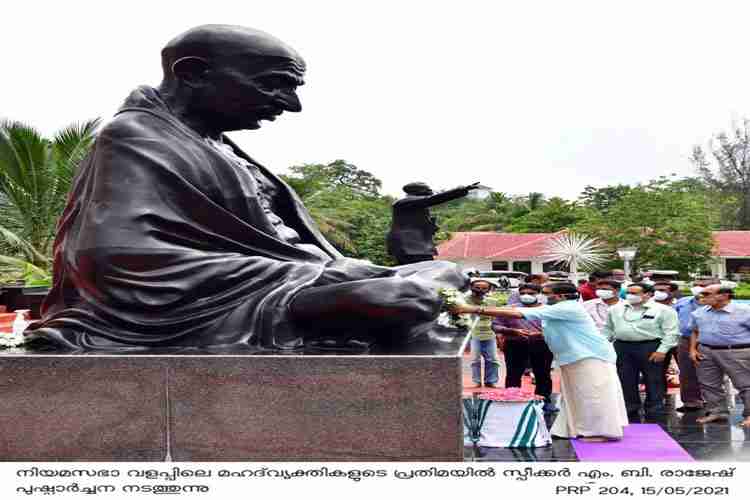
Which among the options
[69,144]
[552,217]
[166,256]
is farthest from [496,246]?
Result: [166,256]

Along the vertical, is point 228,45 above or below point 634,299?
above

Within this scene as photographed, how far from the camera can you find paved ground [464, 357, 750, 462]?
18.7 ft

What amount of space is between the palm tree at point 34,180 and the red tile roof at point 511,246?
22420 millimetres

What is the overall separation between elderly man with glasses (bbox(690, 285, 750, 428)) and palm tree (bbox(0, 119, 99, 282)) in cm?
1493

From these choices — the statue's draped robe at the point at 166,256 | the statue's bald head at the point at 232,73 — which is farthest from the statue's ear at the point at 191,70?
the statue's draped robe at the point at 166,256

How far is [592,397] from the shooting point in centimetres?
609

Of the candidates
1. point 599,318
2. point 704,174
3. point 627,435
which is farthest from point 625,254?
point 704,174

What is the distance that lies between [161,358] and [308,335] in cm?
68

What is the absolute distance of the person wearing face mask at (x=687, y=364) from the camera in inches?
307

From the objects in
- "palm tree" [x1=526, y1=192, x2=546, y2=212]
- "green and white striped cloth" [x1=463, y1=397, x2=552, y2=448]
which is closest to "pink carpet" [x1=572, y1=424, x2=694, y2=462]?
"green and white striped cloth" [x1=463, y1=397, x2=552, y2=448]

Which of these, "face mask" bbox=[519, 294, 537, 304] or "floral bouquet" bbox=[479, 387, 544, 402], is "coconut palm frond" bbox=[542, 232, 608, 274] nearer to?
"face mask" bbox=[519, 294, 537, 304]

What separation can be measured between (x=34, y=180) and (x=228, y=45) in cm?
1609

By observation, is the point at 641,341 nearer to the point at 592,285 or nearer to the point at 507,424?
the point at 507,424

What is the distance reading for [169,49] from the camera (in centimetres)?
446
